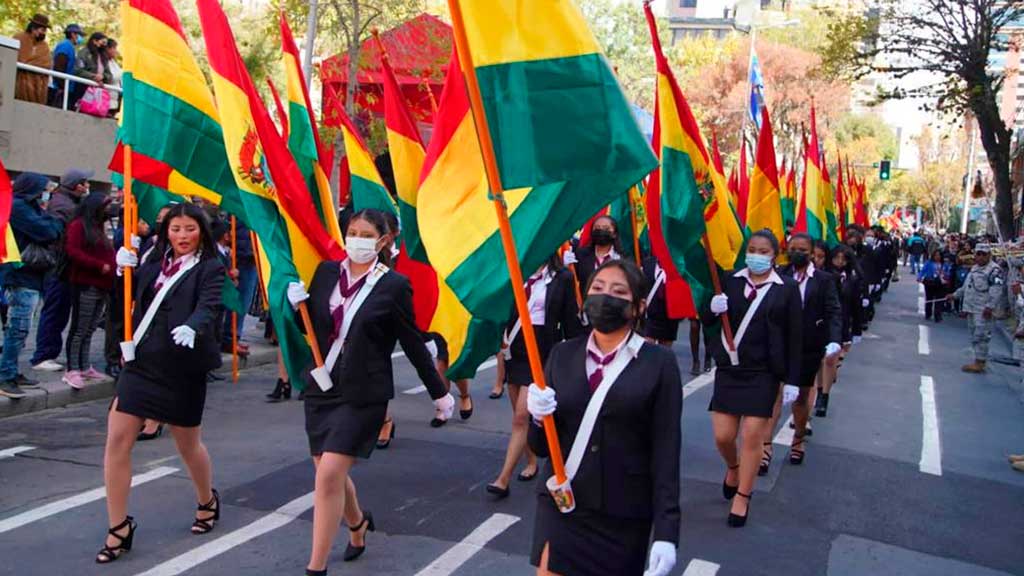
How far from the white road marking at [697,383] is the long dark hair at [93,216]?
6.10 m

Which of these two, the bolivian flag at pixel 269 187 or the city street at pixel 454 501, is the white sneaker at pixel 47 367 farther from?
the bolivian flag at pixel 269 187

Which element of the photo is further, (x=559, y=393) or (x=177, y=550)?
(x=177, y=550)

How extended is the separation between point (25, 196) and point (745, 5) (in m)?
30.2

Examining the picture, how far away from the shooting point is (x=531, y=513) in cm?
670

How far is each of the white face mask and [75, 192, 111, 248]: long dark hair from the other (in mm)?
4876

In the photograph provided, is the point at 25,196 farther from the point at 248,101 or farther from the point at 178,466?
the point at 248,101

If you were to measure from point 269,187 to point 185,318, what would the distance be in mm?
849

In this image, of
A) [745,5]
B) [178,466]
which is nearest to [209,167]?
[178,466]

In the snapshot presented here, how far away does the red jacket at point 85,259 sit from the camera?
927cm

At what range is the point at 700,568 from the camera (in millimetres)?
5863

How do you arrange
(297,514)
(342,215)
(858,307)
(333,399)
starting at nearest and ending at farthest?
(333,399) < (297,514) < (858,307) < (342,215)

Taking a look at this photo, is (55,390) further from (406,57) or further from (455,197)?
(406,57)

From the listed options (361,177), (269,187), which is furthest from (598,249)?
(269,187)

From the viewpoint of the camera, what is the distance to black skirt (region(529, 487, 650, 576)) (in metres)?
3.78
